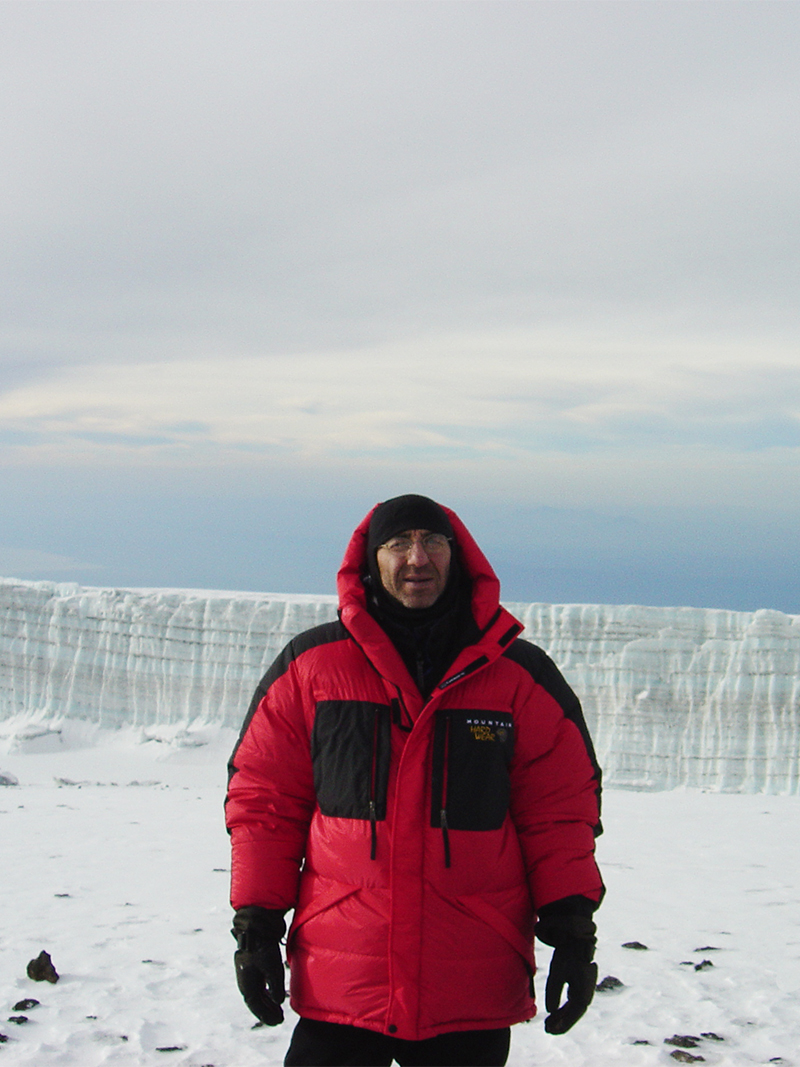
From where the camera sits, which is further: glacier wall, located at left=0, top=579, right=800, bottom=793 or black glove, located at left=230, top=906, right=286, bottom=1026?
glacier wall, located at left=0, top=579, right=800, bottom=793

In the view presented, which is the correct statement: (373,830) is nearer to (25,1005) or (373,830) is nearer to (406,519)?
(406,519)

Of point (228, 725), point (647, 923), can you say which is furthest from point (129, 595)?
point (647, 923)

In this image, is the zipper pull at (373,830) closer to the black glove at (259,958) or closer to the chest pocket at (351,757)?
the chest pocket at (351,757)

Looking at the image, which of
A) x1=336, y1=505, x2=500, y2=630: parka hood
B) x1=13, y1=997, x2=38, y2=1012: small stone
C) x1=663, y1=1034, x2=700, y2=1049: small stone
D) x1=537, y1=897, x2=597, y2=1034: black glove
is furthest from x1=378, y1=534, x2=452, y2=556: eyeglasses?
x1=13, y1=997, x2=38, y2=1012: small stone

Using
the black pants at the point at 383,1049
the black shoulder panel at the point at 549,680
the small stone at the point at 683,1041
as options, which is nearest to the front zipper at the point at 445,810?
the black shoulder panel at the point at 549,680

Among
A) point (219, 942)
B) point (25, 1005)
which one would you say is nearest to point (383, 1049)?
point (25, 1005)

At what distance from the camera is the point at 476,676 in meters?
2.29

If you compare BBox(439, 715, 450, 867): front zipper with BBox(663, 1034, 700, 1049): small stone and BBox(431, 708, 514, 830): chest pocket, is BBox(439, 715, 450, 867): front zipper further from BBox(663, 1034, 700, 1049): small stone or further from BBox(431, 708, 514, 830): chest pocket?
BBox(663, 1034, 700, 1049): small stone

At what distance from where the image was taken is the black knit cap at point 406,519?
2.34 meters

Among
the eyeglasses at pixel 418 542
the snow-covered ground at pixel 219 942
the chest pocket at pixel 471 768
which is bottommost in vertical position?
the snow-covered ground at pixel 219 942

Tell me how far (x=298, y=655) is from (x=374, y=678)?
20 cm

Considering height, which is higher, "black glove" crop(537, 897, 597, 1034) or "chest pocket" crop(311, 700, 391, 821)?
"chest pocket" crop(311, 700, 391, 821)

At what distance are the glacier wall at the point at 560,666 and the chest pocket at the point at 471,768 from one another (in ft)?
39.1

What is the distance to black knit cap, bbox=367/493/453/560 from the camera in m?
2.34
